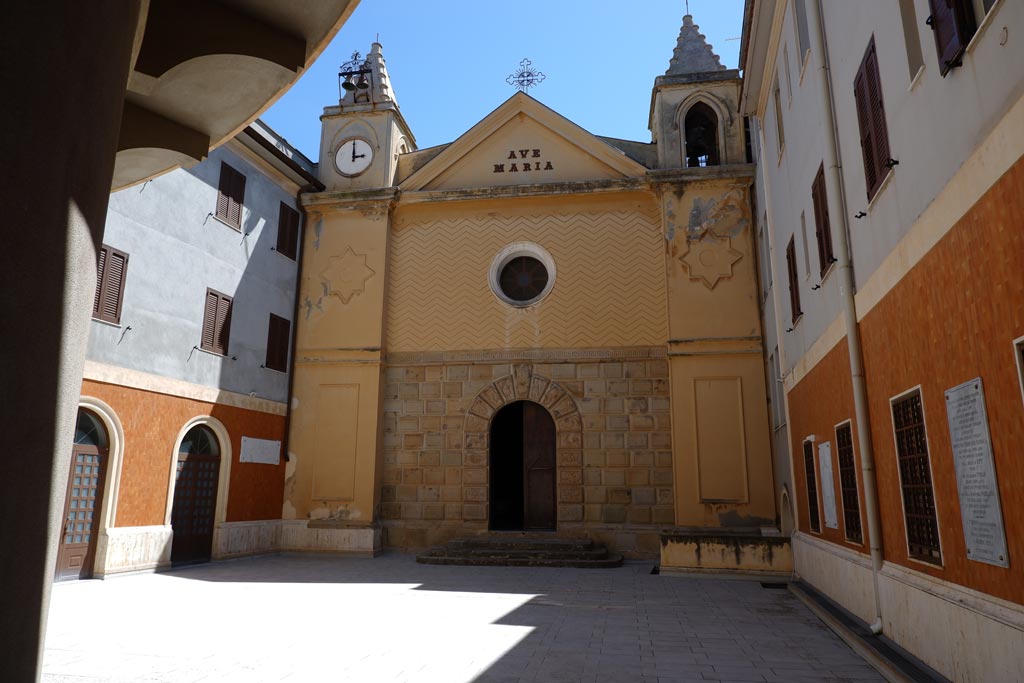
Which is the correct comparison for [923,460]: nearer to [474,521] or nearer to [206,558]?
[474,521]

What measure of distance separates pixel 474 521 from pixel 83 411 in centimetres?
747

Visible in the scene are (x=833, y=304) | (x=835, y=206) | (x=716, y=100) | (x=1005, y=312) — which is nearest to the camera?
(x=1005, y=312)

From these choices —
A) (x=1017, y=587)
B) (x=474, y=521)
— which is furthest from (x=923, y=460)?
(x=474, y=521)

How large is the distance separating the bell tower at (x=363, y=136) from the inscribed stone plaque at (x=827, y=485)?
1144 centimetres

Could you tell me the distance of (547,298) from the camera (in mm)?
15523

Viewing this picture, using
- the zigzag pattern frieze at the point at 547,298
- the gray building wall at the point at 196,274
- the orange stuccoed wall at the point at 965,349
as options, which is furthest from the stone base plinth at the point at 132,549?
the orange stuccoed wall at the point at 965,349

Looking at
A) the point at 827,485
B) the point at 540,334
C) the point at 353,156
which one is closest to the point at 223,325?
the point at 353,156

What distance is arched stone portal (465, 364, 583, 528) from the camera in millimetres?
14570

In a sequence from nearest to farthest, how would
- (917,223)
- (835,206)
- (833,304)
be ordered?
(917,223), (835,206), (833,304)

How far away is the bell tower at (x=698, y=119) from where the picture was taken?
1557cm

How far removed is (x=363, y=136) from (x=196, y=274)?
19.4 feet

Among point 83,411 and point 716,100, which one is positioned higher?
point 716,100

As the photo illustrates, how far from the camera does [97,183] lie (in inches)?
117

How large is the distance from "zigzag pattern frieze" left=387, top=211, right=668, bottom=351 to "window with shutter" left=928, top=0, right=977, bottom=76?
10204 mm
